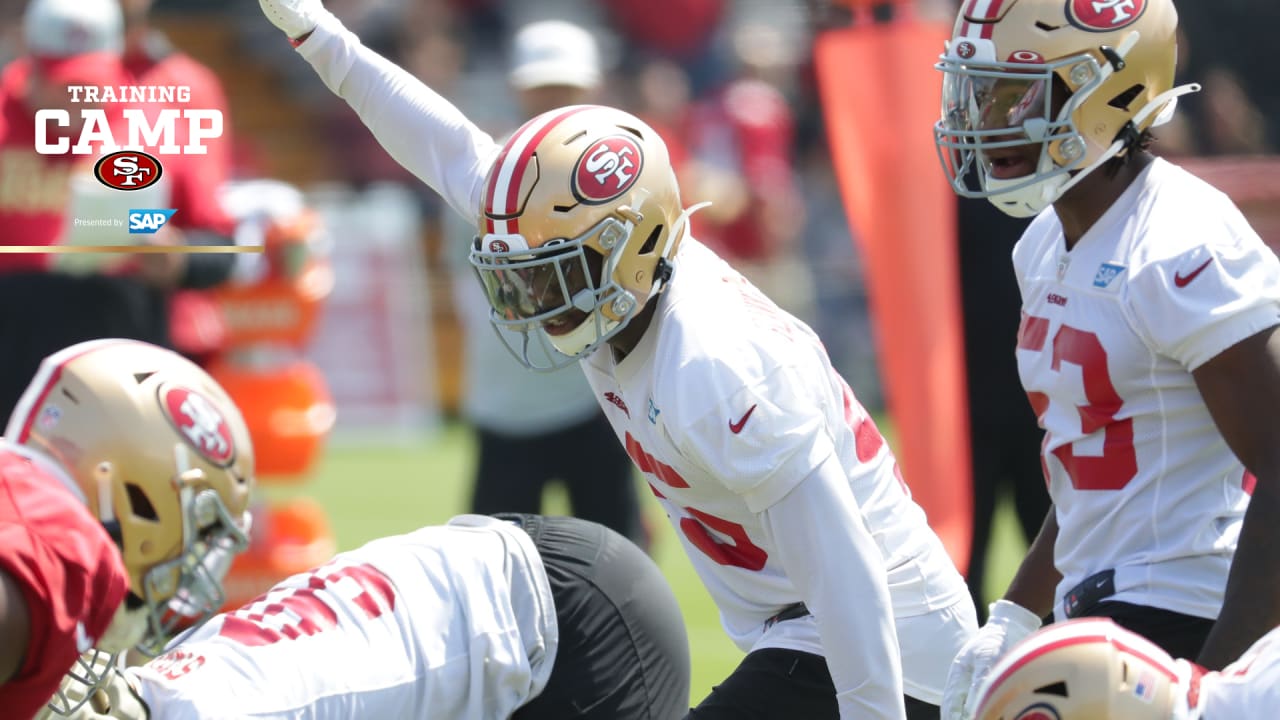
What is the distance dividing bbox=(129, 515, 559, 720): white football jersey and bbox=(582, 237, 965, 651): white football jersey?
0.33m

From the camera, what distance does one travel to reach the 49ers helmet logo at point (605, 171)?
9.67 feet

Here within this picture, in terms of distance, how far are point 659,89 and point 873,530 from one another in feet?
28.6

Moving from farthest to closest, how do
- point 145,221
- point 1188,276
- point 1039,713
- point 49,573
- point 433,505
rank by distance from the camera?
point 433,505 → point 145,221 → point 1188,276 → point 1039,713 → point 49,573

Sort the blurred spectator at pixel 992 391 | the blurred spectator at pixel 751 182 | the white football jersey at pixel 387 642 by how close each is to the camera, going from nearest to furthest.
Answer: the white football jersey at pixel 387 642 → the blurred spectator at pixel 992 391 → the blurred spectator at pixel 751 182

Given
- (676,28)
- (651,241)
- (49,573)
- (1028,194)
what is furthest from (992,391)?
(676,28)

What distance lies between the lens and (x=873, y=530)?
2920 mm

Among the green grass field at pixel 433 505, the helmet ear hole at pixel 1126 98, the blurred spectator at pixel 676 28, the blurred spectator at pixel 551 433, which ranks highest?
the blurred spectator at pixel 676 28

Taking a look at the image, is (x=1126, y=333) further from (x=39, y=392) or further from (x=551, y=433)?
(x=551, y=433)

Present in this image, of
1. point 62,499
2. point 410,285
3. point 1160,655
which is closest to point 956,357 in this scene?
point 1160,655

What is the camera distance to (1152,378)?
2.69 m

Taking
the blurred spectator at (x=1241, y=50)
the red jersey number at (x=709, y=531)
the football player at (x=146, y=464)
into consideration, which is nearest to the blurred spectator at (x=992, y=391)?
the red jersey number at (x=709, y=531)

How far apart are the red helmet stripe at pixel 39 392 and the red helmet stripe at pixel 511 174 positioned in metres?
0.72

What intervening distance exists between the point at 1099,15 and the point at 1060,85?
135 millimetres

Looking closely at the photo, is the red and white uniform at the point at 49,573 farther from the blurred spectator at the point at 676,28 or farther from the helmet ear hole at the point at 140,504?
the blurred spectator at the point at 676,28
